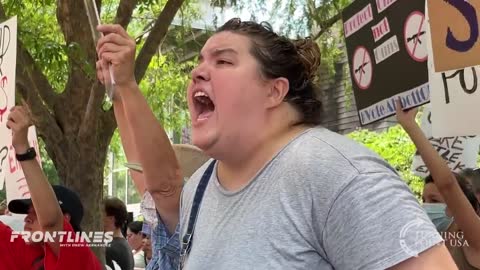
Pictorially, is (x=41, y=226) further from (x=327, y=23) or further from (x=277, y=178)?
(x=327, y=23)

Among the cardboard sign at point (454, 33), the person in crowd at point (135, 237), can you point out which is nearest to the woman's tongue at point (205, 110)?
the cardboard sign at point (454, 33)

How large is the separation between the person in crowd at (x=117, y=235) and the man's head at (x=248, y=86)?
3854mm

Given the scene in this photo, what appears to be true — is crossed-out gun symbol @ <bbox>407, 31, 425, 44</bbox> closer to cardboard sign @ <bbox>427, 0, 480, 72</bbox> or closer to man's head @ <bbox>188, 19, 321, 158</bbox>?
cardboard sign @ <bbox>427, 0, 480, 72</bbox>

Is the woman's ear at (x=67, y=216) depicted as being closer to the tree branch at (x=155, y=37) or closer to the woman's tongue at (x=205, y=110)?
the woman's tongue at (x=205, y=110)

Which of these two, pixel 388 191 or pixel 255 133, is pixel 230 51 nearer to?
pixel 255 133

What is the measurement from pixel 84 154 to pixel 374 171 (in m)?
4.73

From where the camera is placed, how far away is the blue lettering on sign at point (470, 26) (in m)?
2.86

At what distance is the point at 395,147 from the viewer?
47.0ft

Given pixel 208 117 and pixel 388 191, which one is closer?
pixel 388 191

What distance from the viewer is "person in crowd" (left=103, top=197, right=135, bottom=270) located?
217 inches

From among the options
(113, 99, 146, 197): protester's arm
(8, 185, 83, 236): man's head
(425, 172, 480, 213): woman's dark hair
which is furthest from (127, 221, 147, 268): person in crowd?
(113, 99, 146, 197): protester's arm

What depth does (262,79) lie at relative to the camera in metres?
1.65

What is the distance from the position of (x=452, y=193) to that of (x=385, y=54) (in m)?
0.89

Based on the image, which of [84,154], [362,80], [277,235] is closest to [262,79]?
[277,235]
